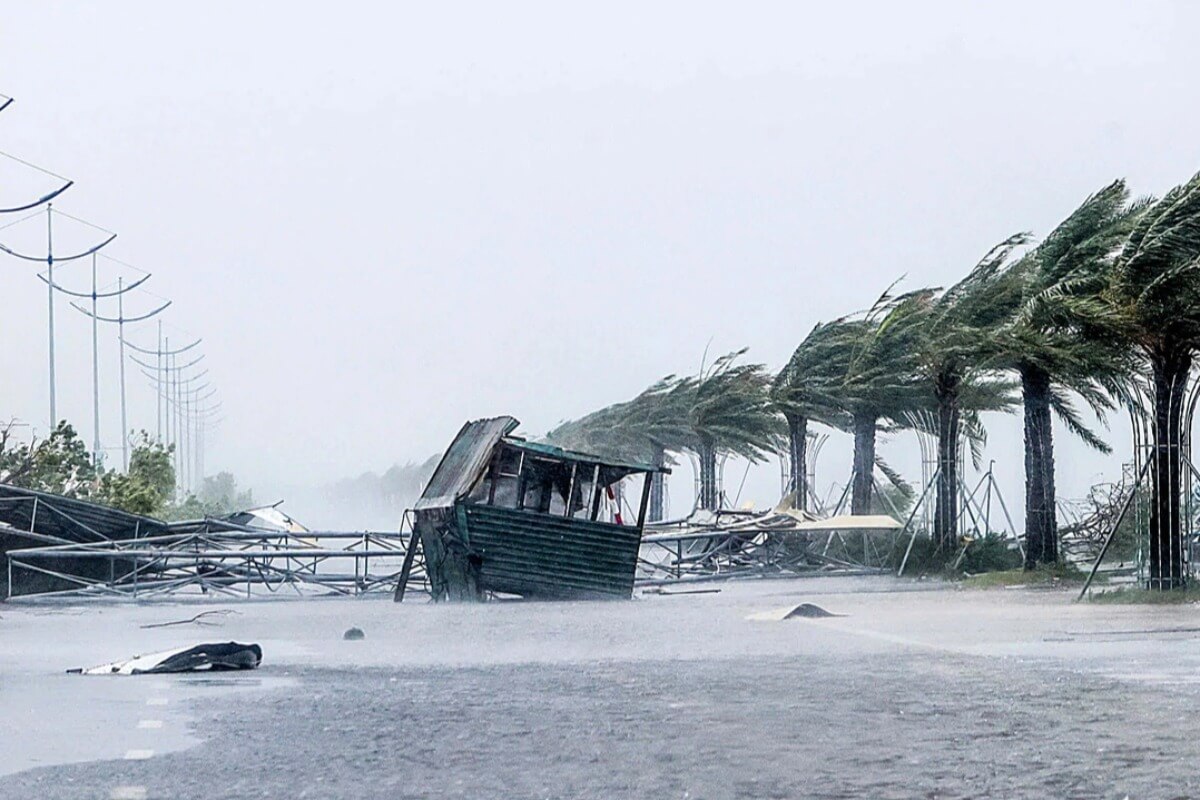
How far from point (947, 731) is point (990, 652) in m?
7.54

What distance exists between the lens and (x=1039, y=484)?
127ft

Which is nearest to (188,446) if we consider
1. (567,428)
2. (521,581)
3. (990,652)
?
(567,428)

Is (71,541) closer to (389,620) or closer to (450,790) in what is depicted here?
(389,620)

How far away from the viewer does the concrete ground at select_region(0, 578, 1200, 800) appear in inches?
387

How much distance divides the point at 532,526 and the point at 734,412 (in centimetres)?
3163

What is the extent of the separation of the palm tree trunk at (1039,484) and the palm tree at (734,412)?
24.9 m

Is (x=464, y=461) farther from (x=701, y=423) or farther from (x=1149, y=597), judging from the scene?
(x=701, y=423)

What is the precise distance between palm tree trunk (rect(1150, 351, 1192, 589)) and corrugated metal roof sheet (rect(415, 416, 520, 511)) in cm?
1127

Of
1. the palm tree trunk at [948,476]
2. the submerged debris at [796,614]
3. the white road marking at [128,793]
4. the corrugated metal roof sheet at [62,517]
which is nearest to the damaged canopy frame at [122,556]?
the corrugated metal roof sheet at [62,517]

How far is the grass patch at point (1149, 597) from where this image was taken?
2769 centimetres

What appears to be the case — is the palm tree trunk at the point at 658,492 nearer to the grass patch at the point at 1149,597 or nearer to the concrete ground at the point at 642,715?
the grass patch at the point at 1149,597

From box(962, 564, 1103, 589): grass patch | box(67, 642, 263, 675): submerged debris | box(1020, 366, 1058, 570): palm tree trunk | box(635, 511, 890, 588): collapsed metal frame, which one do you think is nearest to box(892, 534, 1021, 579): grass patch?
box(635, 511, 890, 588): collapsed metal frame

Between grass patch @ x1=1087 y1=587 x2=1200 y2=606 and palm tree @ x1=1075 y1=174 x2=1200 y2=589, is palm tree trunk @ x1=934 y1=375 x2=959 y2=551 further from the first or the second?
grass patch @ x1=1087 y1=587 x2=1200 y2=606

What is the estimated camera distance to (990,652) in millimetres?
19203
